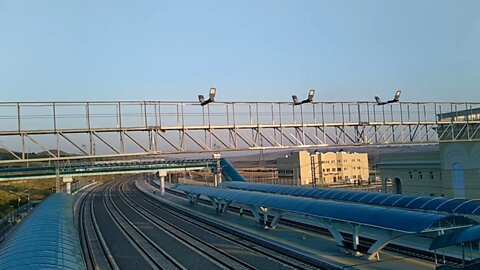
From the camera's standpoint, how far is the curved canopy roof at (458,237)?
12.1 m

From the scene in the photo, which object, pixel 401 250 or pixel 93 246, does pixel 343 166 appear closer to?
pixel 93 246

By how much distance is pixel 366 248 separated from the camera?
17.8 metres

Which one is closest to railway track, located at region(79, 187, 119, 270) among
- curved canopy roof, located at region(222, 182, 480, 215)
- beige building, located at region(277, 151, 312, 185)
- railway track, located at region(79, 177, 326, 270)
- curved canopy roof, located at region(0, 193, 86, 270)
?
railway track, located at region(79, 177, 326, 270)

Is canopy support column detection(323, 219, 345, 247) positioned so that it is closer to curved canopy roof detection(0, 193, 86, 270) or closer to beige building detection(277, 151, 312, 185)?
curved canopy roof detection(0, 193, 86, 270)

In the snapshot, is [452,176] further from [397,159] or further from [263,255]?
[263,255]

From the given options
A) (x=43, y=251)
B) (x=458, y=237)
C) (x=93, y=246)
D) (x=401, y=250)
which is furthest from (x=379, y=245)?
(x=93, y=246)

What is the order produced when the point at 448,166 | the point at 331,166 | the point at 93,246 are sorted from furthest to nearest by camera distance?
the point at 331,166
the point at 448,166
the point at 93,246

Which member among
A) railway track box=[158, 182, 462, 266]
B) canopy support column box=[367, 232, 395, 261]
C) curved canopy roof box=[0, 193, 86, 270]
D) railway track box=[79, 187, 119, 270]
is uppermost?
curved canopy roof box=[0, 193, 86, 270]

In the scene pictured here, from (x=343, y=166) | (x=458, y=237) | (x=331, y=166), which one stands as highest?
(x=458, y=237)

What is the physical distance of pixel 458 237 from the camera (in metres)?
12.2

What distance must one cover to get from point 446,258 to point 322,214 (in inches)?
190

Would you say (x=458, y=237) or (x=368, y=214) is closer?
(x=458, y=237)

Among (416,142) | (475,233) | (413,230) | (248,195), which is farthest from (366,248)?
(416,142)

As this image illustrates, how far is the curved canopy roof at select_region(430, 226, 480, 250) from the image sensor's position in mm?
12086
